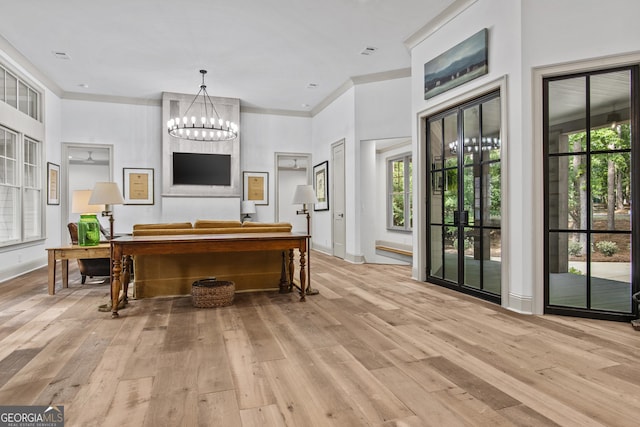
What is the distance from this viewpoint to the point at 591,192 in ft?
11.2

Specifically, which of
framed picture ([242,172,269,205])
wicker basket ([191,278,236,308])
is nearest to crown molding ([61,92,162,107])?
framed picture ([242,172,269,205])

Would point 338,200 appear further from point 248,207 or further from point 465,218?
point 465,218

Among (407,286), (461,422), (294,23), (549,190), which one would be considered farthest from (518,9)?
(461,422)

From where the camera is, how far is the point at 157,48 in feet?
18.9

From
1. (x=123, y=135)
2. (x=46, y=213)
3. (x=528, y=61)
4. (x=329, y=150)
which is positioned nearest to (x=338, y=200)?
(x=329, y=150)

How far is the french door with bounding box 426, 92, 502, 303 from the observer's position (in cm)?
403

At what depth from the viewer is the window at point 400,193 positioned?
8.10 m

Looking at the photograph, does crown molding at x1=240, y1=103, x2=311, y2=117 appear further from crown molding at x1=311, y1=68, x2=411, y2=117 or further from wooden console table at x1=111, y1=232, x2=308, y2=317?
wooden console table at x1=111, y1=232, x2=308, y2=317

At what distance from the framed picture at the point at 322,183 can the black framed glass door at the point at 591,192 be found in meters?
5.14

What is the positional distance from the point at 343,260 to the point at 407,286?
2.52 m

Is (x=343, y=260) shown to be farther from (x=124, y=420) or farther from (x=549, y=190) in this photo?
(x=124, y=420)

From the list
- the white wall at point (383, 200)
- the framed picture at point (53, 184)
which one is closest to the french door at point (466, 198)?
the white wall at point (383, 200)

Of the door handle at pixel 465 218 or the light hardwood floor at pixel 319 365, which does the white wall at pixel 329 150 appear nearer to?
the door handle at pixel 465 218

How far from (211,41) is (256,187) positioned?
13.1 feet
